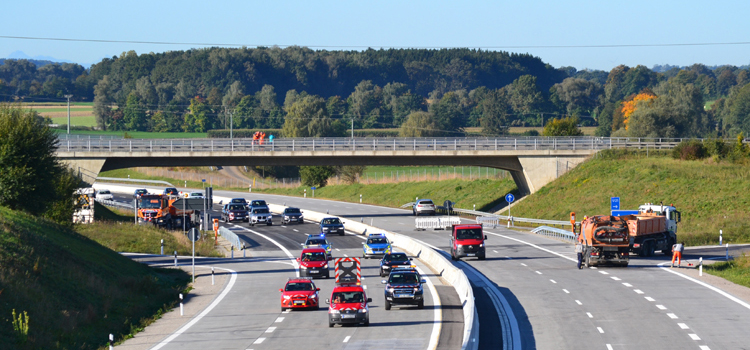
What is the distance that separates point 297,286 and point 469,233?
54.2ft

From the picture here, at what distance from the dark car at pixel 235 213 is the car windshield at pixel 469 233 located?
34.8 m

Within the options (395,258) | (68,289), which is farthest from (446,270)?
(68,289)

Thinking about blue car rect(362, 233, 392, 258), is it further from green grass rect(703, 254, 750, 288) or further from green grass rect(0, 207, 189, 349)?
green grass rect(703, 254, 750, 288)

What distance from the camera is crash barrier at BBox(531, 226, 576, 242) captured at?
54816 mm

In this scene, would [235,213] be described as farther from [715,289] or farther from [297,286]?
[715,289]

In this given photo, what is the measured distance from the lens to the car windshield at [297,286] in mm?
30297

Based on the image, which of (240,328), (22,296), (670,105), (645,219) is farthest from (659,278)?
(670,105)

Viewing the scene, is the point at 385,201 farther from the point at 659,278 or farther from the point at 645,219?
the point at 659,278

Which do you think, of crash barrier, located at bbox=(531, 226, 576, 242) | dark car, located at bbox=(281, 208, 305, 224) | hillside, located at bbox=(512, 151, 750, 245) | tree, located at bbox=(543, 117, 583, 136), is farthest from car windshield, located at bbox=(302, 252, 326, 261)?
tree, located at bbox=(543, 117, 583, 136)

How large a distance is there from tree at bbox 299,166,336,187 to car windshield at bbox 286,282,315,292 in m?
82.0

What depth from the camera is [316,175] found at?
113 m

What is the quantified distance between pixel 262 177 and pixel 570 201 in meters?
76.2

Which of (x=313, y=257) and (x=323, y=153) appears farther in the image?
(x=323, y=153)

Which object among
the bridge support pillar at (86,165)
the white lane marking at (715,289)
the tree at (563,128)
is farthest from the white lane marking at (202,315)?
the tree at (563,128)
